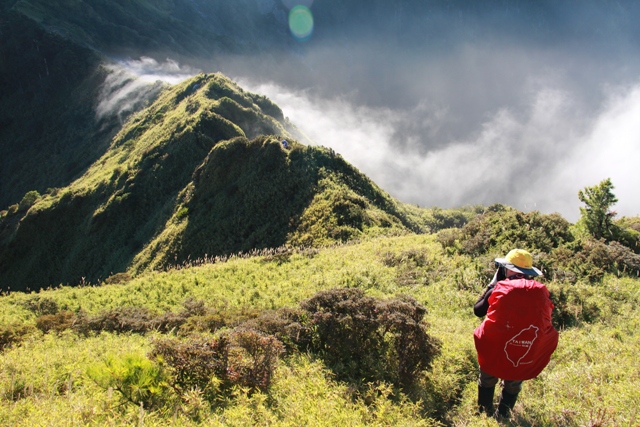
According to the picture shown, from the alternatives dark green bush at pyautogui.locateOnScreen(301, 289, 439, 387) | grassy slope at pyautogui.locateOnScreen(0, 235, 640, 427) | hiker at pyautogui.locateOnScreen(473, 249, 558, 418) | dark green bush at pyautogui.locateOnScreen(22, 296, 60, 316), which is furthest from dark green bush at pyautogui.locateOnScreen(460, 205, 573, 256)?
dark green bush at pyautogui.locateOnScreen(22, 296, 60, 316)

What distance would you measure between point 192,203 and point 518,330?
3295cm

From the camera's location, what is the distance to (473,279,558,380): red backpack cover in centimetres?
433

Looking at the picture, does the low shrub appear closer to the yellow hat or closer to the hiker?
the hiker

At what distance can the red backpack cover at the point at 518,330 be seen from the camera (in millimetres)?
4328

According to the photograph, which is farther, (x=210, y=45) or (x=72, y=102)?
(x=210, y=45)

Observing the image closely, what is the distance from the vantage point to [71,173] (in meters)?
64.3

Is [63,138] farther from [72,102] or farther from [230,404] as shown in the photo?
[230,404]

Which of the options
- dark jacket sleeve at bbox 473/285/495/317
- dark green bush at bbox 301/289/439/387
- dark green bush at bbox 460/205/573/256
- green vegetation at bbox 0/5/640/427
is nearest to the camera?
green vegetation at bbox 0/5/640/427

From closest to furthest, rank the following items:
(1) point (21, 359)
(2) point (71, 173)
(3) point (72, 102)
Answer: (1) point (21, 359)
(2) point (71, 173)
(3) point (72, 102)

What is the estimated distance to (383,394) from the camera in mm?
4969

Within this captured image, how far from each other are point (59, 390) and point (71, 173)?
2849 inches

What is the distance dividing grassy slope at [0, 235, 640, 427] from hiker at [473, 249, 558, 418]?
0.62 meters

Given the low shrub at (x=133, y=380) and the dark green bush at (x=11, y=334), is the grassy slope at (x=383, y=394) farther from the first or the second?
the dark green bush at (x=11, y=334)

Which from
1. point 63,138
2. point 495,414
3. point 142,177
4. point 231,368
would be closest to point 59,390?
point 231,368
